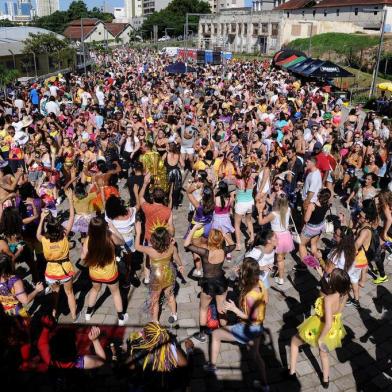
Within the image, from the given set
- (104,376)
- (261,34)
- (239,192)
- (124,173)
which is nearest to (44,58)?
(124,173)

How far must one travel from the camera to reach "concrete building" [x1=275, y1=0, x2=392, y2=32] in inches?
2164

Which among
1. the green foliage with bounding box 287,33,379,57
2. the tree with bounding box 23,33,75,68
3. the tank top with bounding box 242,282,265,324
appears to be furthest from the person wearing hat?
the green foliage with bounding box 287,33,379,57

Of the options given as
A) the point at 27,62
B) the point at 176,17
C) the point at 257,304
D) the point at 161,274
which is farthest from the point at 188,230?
the point at 176,17

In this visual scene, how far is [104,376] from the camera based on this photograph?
4582 millimetres

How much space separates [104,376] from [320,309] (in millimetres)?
2575

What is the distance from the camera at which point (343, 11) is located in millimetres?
61344

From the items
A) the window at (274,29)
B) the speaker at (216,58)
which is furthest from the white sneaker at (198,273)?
the window at (274,29)

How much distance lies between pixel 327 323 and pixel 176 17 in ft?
355

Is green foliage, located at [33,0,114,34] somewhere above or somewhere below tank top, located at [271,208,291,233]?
above

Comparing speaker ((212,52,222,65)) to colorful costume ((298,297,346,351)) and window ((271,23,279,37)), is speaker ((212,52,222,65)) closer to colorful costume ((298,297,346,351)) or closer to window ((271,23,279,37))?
window ((271,23,279,37))

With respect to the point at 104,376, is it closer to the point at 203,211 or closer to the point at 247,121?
the point at 203,211

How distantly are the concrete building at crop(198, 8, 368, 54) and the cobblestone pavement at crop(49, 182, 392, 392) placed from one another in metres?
48.3

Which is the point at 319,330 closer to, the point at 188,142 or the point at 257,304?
the point at 257,304

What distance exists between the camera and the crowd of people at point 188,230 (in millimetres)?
4273
